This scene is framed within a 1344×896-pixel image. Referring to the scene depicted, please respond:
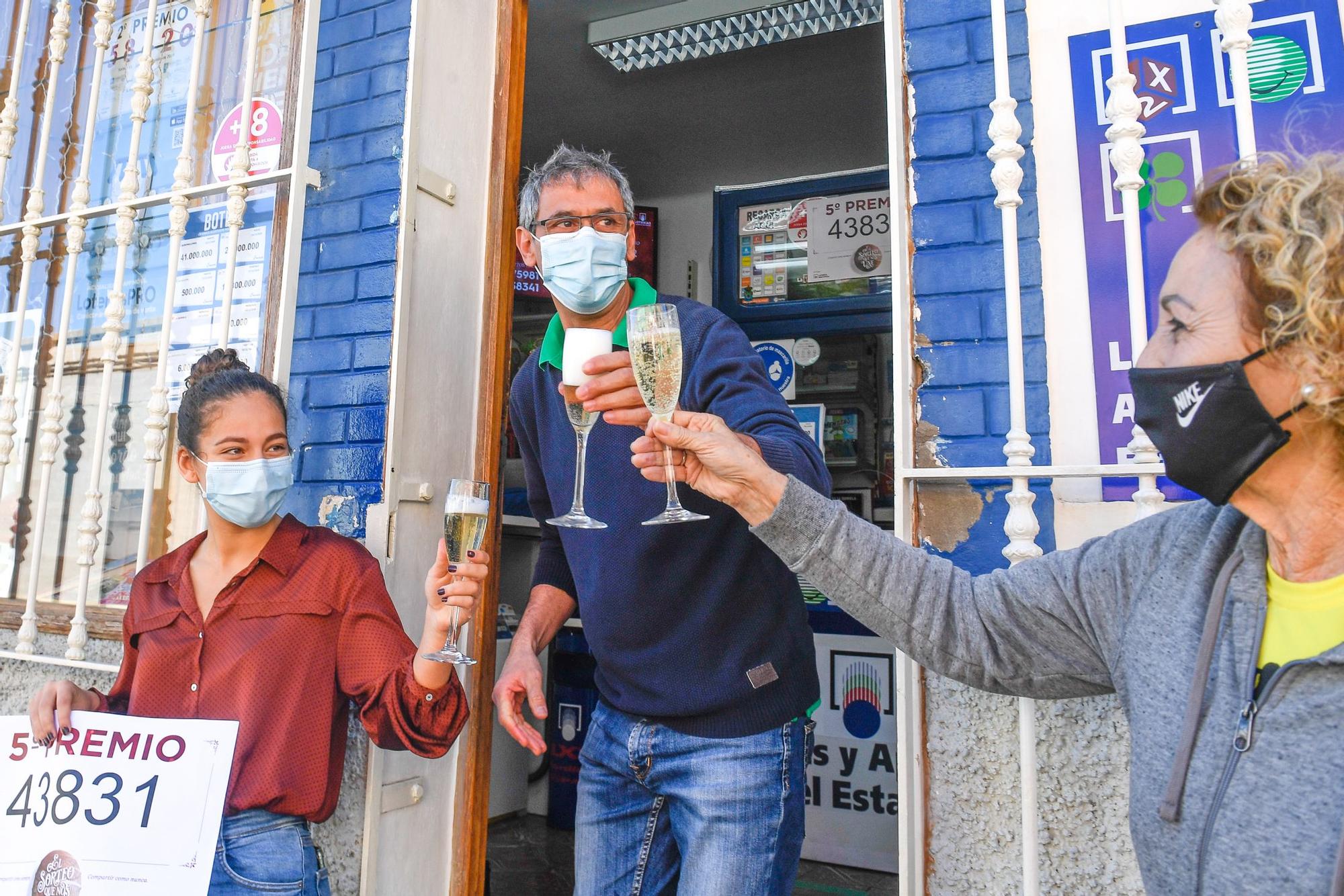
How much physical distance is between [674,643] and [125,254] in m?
1.91

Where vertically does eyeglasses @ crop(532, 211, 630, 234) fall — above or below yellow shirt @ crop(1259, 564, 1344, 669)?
above

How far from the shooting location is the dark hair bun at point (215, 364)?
201cm

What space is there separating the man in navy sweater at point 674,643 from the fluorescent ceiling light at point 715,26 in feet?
7.10

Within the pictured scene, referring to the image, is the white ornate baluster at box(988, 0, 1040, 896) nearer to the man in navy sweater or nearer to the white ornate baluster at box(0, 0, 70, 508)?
the man in navy sweater

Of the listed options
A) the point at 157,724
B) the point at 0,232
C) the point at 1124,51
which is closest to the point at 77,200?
the point at 0,232

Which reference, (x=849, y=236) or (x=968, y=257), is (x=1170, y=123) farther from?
(x=849, y=236)

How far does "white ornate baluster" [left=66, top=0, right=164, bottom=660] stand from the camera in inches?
90.1

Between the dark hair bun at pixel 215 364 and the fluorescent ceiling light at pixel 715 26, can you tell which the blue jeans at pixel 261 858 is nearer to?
the dark hair bun at pixel 215 364

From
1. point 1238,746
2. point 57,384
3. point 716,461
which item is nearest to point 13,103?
point 57,384

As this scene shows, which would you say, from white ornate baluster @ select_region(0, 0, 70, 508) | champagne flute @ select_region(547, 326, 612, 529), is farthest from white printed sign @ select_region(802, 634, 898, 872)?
white ornate baluster @ select_region(0, 0, 70, 508)

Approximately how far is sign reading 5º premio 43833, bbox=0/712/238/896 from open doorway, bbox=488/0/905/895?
188cm

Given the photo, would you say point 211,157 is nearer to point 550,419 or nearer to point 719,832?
point 550,419

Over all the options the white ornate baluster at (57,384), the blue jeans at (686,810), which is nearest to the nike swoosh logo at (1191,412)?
the blue jeans at (686,810)

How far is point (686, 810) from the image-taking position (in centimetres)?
148
